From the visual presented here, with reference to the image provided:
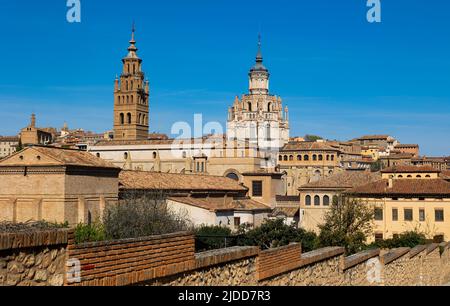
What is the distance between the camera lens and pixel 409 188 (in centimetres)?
4319

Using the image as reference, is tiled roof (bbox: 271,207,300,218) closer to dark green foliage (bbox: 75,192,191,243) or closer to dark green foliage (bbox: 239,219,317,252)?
dark green foliage (bbox: 239,219,317,252)

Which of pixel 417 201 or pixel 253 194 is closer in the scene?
pixel 417 201

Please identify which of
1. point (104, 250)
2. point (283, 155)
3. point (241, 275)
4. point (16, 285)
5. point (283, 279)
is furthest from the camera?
point (283, 155)

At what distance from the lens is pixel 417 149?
161125 millimetres

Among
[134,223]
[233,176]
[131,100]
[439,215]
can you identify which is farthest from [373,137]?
[134,223]

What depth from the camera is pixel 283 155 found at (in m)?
103

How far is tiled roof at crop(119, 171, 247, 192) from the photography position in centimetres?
4549

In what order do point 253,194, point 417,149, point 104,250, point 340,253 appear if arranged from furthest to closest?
point 417,149 < point 253,194 < point 340,253 < point 104,250

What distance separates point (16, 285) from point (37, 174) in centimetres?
3253

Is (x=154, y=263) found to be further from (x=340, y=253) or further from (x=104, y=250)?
(x=340, y=253)

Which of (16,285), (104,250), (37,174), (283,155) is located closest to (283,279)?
(104,250)

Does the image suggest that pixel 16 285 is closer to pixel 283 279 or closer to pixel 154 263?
pixel 154 263

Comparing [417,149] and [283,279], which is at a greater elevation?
[417,149]

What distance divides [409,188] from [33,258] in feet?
134
